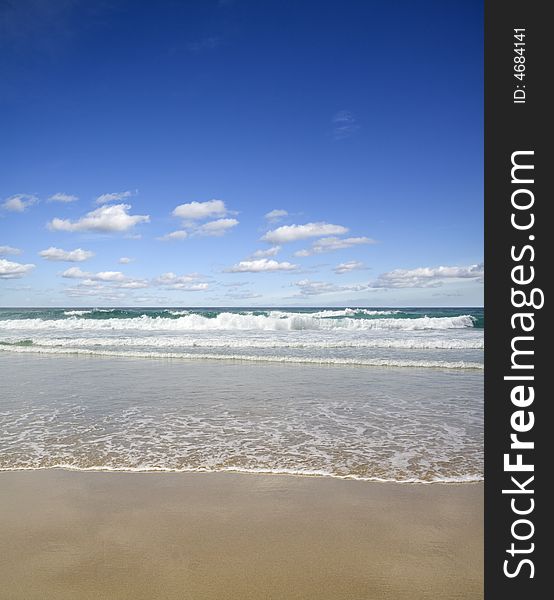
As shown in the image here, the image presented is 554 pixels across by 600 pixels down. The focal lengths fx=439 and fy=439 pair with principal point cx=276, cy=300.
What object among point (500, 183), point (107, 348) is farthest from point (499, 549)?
point (107, 348)

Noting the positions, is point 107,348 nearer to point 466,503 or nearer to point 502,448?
point 466,503

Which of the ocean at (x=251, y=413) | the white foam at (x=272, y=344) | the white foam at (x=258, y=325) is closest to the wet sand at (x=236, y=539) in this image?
the ocean at (x=251, y=413)

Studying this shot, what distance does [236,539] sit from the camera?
3.23 meters

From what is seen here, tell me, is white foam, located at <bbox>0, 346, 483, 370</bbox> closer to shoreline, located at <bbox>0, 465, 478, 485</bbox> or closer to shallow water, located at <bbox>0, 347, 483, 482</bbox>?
shallow water, located at <bbox>0, 347, 483, 482</bbox>

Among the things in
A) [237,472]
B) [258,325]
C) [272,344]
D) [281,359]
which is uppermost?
[258,325]

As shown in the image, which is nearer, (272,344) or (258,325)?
(272,344)

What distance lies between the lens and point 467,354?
15.8 meters

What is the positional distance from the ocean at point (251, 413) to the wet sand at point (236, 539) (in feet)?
1.79

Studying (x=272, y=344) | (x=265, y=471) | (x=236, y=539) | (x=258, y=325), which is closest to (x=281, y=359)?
(x=272, y=344)

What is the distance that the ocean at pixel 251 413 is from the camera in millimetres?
5070

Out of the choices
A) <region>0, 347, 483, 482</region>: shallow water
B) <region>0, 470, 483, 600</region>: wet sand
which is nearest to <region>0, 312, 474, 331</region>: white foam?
<region>0, 347, 483, 482</region>: shallow water

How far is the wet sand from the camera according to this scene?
2.68 metres

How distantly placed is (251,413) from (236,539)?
4.21 m

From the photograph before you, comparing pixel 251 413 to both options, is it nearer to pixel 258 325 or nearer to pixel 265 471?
pixel 265 471
